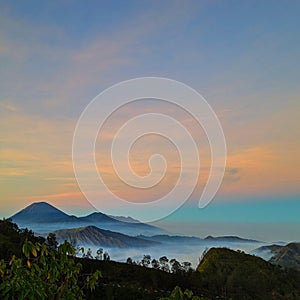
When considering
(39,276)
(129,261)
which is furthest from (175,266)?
(39,276)

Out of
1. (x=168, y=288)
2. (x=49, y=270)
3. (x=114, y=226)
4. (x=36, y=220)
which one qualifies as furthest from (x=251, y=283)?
(x=36, y=220)

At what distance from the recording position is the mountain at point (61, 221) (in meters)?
23.8

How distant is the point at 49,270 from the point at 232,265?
11078 millimetres

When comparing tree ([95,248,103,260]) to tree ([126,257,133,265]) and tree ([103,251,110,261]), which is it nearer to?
tree ([103,251,110,261])

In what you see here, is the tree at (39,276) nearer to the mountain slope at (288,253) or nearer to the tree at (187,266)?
the tree at (187,266)

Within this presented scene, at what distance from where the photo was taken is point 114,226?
25891 millimetres

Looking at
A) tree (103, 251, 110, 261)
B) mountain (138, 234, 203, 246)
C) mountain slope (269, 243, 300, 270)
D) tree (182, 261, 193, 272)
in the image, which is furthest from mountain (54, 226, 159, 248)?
mountain slope (269, 243, 300, 270)

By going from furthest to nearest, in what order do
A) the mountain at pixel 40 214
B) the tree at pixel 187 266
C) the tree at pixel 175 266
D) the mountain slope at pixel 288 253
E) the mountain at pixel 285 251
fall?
the mountain at pixel 40 214
the mountain at pixel 285 251
the mountain slope at pixel 288 253
the tree at pixel 187 266
the tree at pixel 175 266

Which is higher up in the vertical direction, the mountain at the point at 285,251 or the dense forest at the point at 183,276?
the mountain at the point at 285,251

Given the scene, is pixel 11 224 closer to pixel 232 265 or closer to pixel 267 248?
pixel 232 265

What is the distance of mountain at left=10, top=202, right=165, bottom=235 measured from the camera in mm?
23844

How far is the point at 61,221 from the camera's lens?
1128 inches

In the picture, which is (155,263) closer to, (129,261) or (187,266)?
(129,261)

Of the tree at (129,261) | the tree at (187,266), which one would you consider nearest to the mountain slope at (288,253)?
the tree at (187,266)
